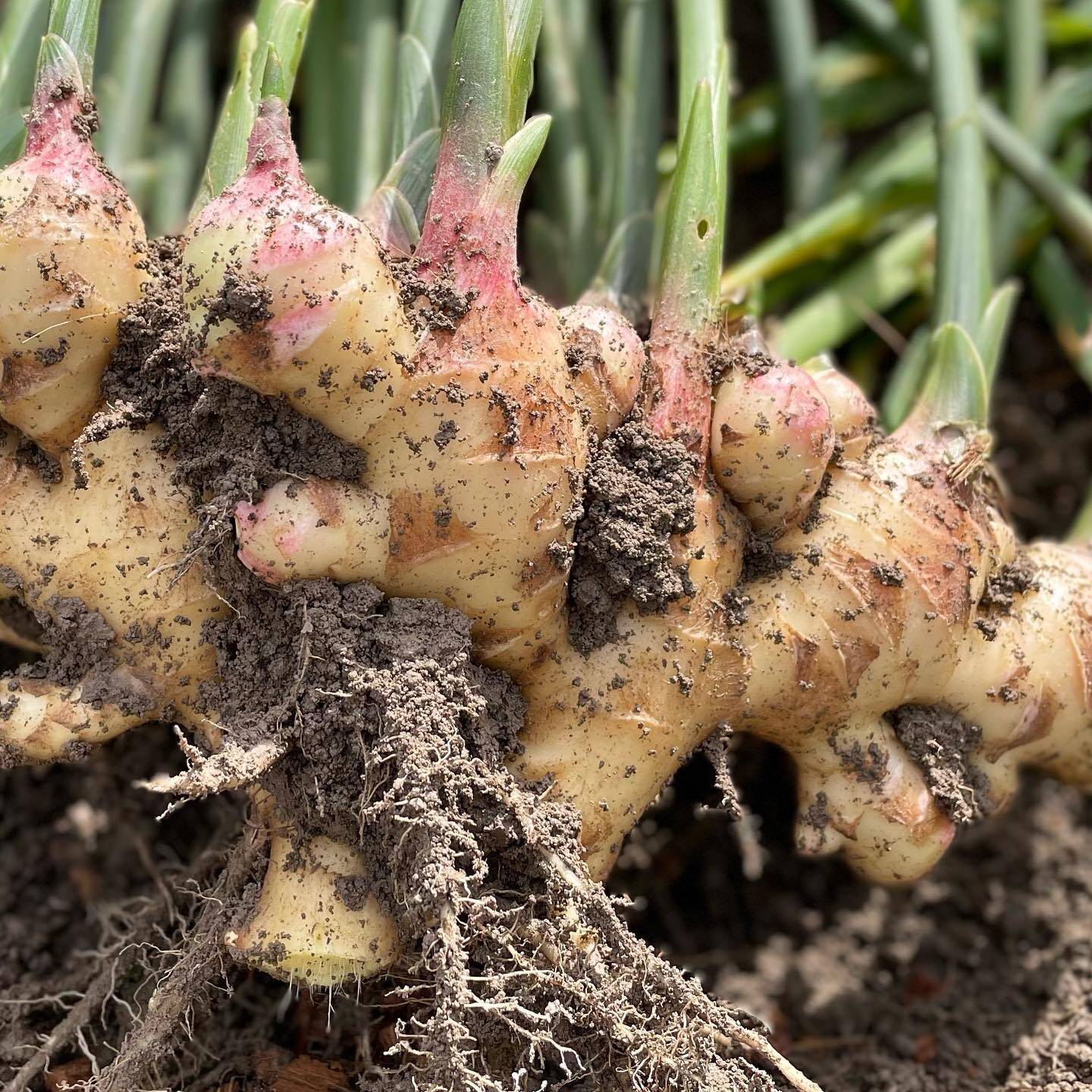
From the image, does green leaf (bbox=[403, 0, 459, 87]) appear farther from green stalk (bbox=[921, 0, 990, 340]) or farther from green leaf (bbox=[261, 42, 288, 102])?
green stalk (bbox=[921, 0, 990, 340])

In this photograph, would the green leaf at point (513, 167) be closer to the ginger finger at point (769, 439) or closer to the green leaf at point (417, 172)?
the green leaf at point (417, 172)

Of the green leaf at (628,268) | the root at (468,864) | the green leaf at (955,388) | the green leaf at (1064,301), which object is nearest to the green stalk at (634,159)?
the green leaf at (628,268)

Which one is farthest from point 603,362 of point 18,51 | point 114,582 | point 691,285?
point 18,51

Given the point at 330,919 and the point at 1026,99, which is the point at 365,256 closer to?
the point at 330,919

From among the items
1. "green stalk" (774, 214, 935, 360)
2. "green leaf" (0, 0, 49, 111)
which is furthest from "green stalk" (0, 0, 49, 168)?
"green stalk" (774, 214, 935, 360)

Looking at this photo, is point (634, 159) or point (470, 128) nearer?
point (470, 128)

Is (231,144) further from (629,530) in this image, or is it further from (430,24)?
(629,530)
